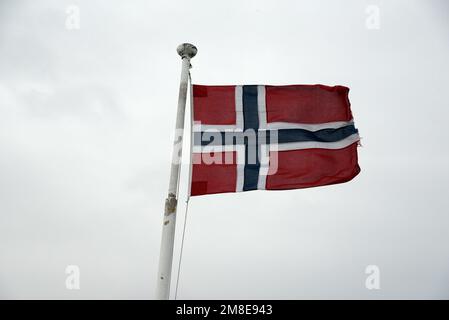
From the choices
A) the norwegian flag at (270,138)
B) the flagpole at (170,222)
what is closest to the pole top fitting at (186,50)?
the norwegian flag at (270,138)

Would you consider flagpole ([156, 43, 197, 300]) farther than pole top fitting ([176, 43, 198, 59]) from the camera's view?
No

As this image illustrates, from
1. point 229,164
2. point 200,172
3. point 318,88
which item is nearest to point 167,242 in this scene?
point 200,172

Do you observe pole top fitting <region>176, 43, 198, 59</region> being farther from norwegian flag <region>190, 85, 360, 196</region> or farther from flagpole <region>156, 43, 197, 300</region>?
flagpole <region>156, 43, 197, 300</region>

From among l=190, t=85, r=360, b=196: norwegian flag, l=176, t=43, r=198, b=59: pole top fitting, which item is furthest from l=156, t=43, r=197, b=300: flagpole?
l=176, t=43, r=198, b=59: pole top fitting

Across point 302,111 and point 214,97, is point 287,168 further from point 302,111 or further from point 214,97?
point 214,97

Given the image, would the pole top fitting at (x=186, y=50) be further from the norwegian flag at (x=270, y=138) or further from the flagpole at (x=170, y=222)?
the flagpole at (x=170, y=222)

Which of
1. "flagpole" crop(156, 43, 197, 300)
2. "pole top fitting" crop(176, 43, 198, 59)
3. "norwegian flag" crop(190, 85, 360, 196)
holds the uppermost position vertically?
"pole top fitting" crop(176, 43, 198, 59)

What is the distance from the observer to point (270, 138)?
31.3 feet

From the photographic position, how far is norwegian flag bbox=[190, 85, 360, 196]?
888cm

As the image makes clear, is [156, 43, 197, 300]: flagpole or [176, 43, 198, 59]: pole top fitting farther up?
[176, 43, 198, 59]: pole top fitting

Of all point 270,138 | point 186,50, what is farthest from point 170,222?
point 186,50

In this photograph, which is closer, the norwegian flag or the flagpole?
the flagpole

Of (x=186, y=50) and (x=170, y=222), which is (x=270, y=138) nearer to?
(x=186, y=50)

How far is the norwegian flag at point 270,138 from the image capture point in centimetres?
888
